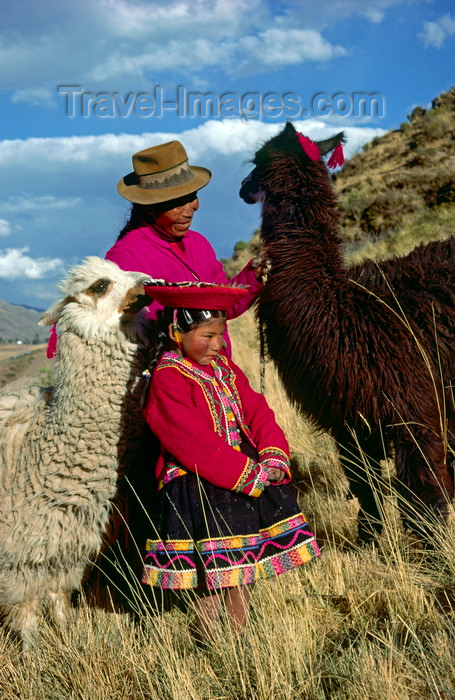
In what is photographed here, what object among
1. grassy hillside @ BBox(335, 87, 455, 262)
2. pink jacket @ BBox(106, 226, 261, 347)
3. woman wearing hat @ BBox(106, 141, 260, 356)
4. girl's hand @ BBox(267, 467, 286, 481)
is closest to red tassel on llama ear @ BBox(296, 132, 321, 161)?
woman wearing hat @ BBox(106, 141, 260, 356)

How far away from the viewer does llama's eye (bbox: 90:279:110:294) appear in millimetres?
2307

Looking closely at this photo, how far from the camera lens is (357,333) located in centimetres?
261

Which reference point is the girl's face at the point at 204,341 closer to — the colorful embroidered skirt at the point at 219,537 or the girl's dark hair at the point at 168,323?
the girl's dark hair at the point at 168,323

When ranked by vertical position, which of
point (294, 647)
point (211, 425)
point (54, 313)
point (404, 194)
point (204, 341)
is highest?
point (404, 194)

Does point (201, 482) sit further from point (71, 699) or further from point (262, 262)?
point (262, 262)

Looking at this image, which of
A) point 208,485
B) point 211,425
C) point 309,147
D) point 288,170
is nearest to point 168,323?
point 211,425

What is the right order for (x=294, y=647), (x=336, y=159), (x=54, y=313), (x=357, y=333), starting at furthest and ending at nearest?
(x=336, y=159), (x=357, y=333), (x=54, y=313), (x=294, y=647)

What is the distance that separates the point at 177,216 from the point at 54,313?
77 cm

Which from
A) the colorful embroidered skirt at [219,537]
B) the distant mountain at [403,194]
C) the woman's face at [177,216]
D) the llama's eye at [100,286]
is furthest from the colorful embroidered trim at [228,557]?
the distant mountain at [403,194]

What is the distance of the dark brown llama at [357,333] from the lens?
2504mm

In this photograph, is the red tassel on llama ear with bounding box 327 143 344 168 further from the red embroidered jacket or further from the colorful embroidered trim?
the colorful embroidered trim

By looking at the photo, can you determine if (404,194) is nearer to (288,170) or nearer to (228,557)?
(288,170)

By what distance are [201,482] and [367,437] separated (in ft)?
3.16

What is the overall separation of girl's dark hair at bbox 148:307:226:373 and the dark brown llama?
2.16ft
